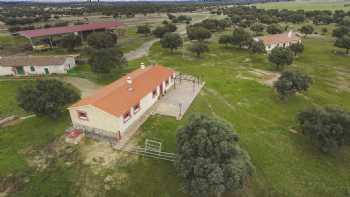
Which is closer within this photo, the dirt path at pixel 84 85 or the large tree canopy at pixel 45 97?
the large tree canopy at pixel 45 97

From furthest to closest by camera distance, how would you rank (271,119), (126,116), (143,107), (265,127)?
1. (271,119)
2. (143,107)
3. (265,127)
4. (126,116)

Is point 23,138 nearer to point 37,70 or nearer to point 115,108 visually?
point 115,108

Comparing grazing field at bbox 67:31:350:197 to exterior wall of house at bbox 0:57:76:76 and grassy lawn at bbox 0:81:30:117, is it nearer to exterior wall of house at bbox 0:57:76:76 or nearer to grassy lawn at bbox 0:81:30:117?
exterior wall of house at bbox 0:57:76:76

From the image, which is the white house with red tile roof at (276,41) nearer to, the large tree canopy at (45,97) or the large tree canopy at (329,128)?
the large tree canopy at (329,128)

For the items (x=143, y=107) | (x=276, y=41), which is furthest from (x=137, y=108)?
(x=276, y=41)

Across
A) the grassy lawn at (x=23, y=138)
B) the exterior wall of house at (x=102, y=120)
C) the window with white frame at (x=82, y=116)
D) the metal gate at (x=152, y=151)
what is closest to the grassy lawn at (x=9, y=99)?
the grassy lawn at (x=23, y=138)

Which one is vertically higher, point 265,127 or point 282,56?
point 282,56

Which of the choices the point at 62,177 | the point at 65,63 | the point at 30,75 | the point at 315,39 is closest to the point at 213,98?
the point at 62,177

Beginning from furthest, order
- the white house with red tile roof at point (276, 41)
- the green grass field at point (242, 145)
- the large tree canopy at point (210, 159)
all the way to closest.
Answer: the white house with red tile roof at point (276, 41)
the green grass field at point (242, 145)
the large tree canopy at point (210, 159)
